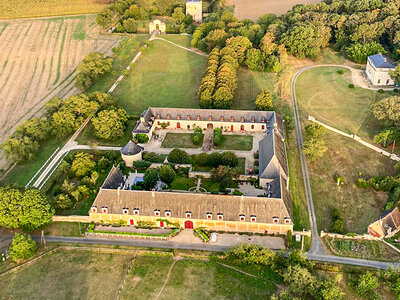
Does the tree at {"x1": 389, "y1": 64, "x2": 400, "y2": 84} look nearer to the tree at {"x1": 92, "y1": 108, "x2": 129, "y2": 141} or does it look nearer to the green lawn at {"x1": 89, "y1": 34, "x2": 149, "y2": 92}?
the tree at {"x1": 92, "y1": 108, "x2": 129, "y2": 141}

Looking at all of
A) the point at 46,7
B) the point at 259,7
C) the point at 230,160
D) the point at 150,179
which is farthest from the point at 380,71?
the point at 46,7

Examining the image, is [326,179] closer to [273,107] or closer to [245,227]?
[245,227]

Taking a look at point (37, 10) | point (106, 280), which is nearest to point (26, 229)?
point (106, 280)

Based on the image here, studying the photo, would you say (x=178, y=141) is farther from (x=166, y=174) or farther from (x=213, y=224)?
(x=213, y=224)

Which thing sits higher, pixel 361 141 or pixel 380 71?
pixel 380 71

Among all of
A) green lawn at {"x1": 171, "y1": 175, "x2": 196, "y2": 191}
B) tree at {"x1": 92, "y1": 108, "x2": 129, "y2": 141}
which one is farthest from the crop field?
green lawn at {"x1": 171, "y1": 175, "x2": 196, "y2": 191}

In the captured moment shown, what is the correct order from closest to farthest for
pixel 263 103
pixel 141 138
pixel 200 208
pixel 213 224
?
pixel 200 208
pixel 213 224
pixel 141 138
pixel 263 103
